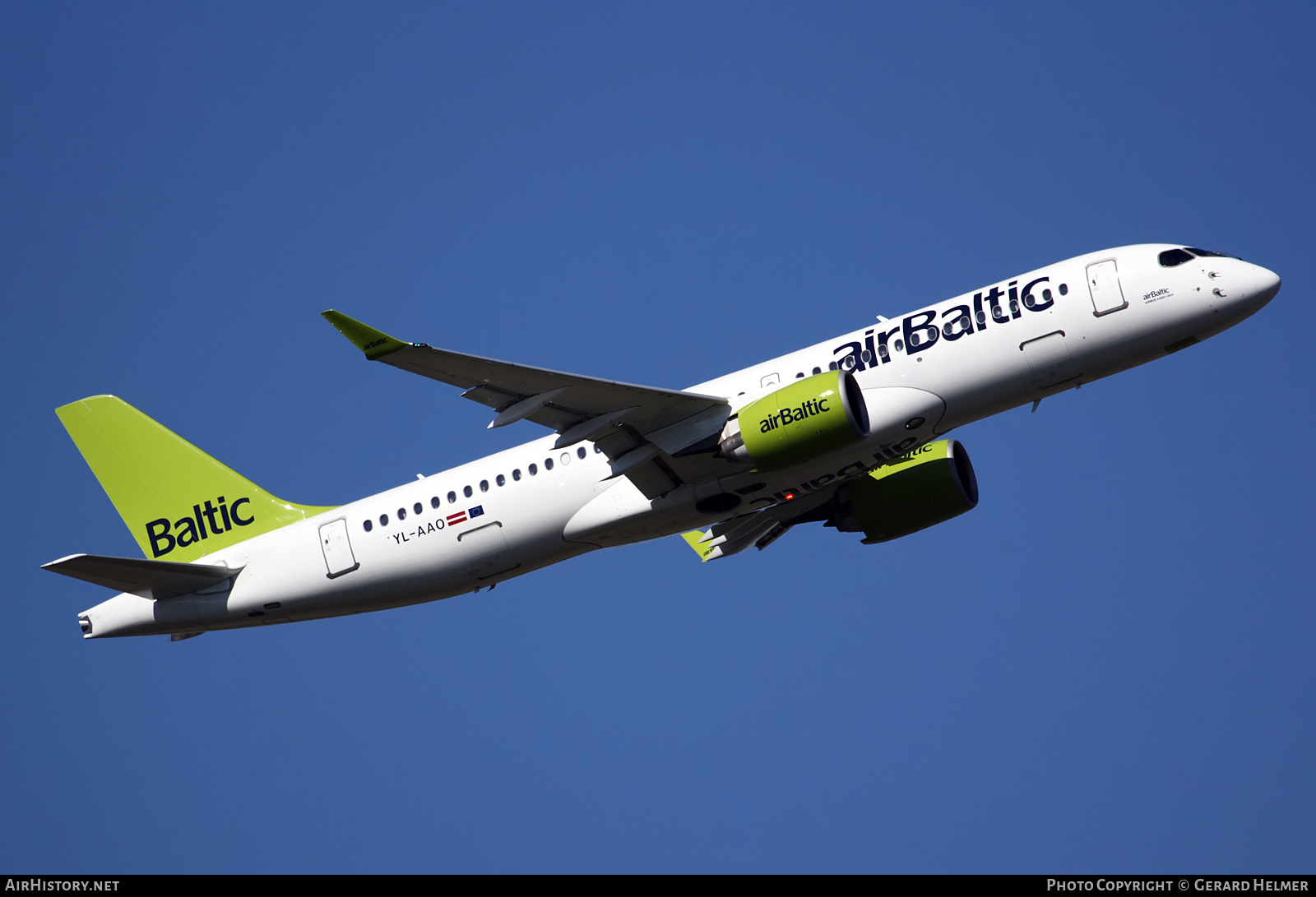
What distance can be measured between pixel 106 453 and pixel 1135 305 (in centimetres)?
2496

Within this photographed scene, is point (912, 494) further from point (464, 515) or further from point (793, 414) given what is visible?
point (464, 515)

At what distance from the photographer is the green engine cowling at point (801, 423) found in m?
27.4

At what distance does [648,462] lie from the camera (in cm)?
2911

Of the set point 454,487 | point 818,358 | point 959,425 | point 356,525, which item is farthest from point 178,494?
point 959,425

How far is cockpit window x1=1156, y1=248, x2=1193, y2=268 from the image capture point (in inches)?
1125

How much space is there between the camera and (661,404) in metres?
28.5

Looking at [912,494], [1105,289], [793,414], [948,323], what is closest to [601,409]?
[793,414]

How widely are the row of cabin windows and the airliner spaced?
0.06 metres

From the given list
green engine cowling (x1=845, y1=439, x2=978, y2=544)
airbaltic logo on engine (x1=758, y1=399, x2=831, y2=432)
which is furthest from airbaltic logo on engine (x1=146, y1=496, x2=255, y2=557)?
green engine cowling (x1=845, y1=439, x2=978, y2=544)

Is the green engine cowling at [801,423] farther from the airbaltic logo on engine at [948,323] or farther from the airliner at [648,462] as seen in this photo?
the airbaltic logo on engine at [948,323]

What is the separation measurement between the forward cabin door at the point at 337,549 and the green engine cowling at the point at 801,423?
9603 millimetres

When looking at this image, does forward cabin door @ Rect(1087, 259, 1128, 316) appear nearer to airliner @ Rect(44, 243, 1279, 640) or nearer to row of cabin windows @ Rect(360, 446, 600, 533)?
airliner @ Rect(44, 243, 1279, 640)

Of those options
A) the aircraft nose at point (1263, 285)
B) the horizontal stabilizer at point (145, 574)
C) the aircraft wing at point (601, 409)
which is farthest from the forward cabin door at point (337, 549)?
the aircraft nose at point (1263, 285)
